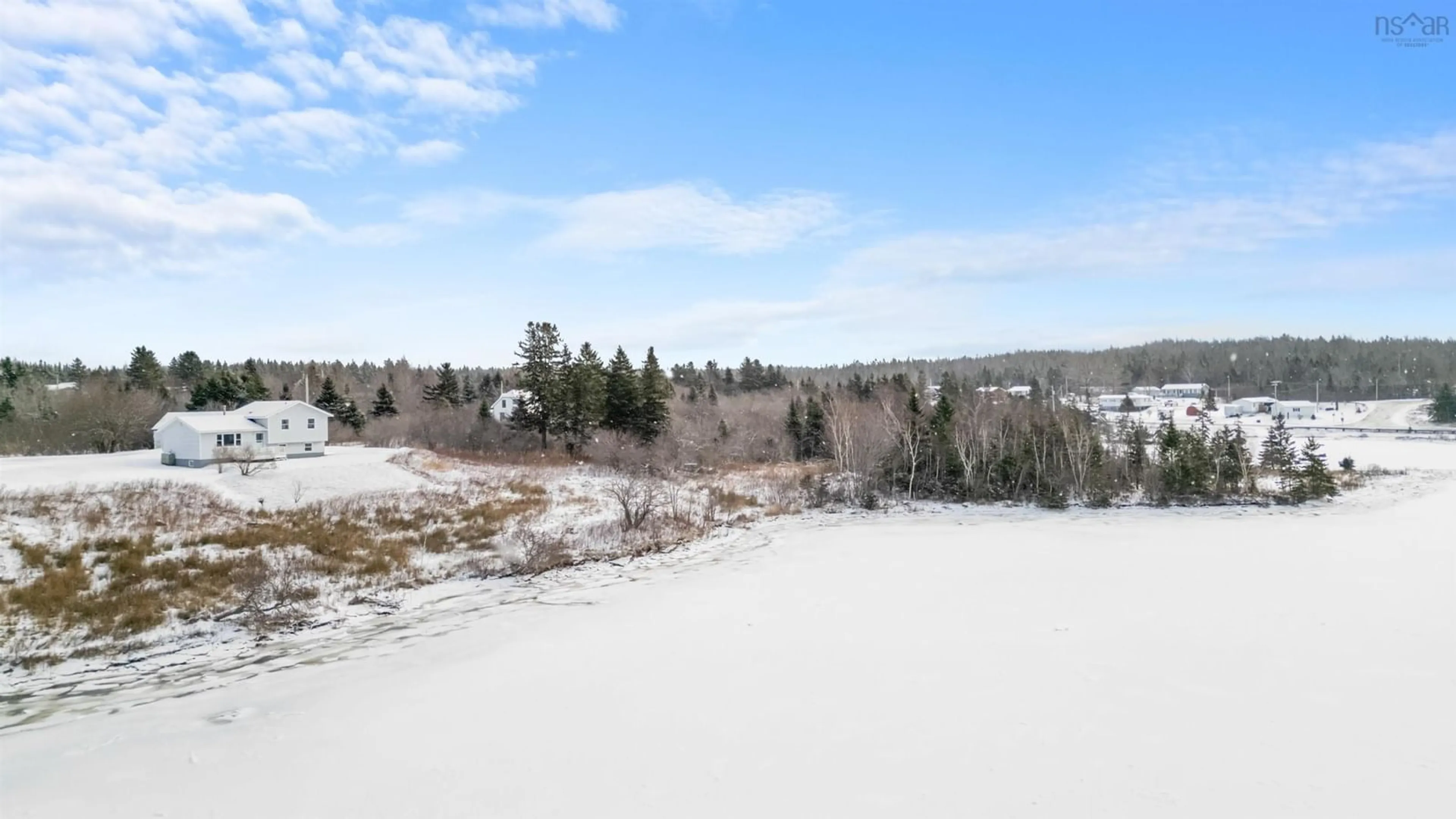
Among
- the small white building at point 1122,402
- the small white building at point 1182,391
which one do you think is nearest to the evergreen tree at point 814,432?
the small white building at point 1122,402

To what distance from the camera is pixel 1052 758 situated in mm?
7332

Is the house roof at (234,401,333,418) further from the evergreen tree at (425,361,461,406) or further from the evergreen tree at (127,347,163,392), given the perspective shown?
the evergreen tree at (127,347,163,392)

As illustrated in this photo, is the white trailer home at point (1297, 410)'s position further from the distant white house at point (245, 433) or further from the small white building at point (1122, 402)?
the distant white house at point (245, 433)

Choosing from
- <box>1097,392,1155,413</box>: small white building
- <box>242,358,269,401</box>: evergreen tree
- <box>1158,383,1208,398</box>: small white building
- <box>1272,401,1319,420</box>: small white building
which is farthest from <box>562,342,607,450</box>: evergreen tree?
<box>1158,383,1208,398</box>: small white building

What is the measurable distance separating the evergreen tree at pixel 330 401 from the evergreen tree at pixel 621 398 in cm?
2321

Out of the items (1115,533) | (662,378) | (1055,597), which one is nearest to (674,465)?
(662,378)

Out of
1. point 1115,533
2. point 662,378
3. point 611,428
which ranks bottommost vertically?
point 1115,533

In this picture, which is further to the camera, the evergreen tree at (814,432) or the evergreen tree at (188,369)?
the evergreen tree at (188,369)

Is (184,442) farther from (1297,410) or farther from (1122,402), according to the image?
(1297,410)

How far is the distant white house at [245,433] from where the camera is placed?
33281mm

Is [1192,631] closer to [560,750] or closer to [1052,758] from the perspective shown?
[1052,758]

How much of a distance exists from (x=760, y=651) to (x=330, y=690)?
6532mm

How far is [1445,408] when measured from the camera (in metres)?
71.4

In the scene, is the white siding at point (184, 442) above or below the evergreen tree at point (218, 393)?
below
